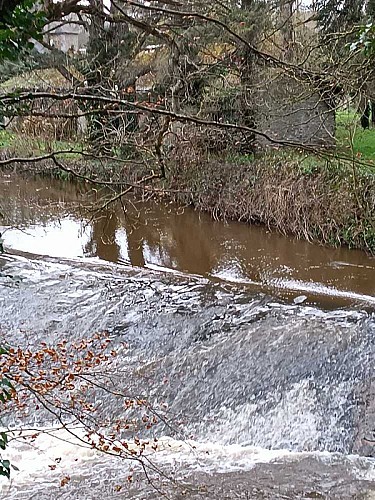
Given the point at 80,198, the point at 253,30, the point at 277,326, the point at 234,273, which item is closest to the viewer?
Result: the point at 277,326

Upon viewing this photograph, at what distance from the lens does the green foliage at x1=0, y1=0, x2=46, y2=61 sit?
2.03 metres

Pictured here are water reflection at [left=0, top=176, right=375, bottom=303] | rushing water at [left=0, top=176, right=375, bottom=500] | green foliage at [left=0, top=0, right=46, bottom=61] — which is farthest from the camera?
water reflection at [left=0, top=176, right=375, bottom=303]

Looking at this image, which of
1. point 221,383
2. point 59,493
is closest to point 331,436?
point 221,383

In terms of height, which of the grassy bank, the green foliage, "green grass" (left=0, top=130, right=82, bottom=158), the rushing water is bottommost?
the rushing water

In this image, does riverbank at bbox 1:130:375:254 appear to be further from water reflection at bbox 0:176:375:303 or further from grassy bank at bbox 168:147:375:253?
water reflection at bbox 0:176:375:303

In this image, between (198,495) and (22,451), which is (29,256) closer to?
(22,451)

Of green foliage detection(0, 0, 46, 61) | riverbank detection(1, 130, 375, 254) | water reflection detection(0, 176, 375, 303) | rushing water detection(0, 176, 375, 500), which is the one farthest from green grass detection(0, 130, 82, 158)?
green foliage detection(0, 0, 46, 61)

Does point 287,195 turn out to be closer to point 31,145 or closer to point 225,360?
Answer: point 31,145

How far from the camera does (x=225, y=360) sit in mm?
5438

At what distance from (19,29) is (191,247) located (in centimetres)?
720

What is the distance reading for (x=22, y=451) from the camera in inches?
181

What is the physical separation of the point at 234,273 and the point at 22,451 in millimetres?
4034

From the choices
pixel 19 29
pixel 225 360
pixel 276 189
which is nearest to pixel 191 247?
pixel 276 189

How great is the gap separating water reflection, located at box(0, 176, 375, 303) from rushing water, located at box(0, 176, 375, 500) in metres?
0.05
